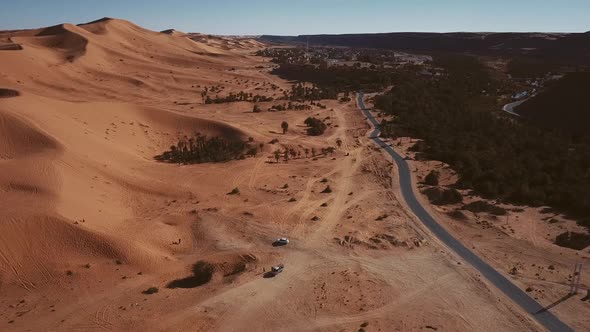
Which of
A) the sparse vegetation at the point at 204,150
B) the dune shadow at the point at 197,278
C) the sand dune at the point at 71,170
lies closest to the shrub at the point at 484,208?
the dune shadow at the point at 197,278

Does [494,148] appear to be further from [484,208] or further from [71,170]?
[71,170]

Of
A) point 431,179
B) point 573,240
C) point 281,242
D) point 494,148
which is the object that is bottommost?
point 281,242

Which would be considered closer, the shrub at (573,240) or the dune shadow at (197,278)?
the dune shadow at (197,278)

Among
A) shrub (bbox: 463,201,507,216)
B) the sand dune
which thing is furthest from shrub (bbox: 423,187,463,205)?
the sand dune

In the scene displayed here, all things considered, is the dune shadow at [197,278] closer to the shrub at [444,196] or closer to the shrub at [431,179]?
the shrub at [444,196]

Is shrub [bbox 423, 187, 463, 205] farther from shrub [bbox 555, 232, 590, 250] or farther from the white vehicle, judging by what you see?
the white vehicle

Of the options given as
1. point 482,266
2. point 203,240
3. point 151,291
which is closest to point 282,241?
point 203,240
